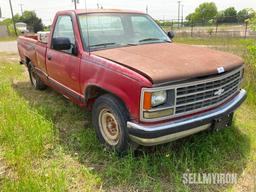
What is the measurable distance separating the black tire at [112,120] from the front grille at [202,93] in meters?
0.63

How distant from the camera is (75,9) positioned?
170 inches

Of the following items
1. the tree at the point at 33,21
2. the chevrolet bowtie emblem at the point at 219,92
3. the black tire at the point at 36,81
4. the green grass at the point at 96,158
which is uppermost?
the tree at the point at 33,21

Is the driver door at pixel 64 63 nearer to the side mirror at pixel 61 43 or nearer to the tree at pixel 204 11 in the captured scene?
the side mirror at pixel 61 43

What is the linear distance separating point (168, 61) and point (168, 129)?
0.81 meters

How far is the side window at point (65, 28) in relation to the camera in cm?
412

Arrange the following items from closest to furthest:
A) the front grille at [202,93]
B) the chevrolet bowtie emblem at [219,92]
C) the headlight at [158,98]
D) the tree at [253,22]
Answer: the headlight at [158,98] < the front grille at [202,93] < the chevrolet bowtie emblem at [219,92] < the tree at [253,22]

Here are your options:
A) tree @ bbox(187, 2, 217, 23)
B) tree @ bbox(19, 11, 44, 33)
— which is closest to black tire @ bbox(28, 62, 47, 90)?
tree @ bbox(19, 11, 44, 33)

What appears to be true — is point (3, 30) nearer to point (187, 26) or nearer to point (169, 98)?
point (187, 26)

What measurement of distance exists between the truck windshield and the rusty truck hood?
0.79 ft

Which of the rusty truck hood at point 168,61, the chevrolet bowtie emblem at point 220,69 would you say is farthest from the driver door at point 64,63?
the chevrolet bowtie emblem at point 220,69

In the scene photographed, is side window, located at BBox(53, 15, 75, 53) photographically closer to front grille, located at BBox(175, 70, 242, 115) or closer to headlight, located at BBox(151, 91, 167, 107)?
headlight, located at BBox(151, 91, 167, 107)

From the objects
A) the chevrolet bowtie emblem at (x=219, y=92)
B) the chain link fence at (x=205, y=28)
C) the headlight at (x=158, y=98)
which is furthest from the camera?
the chain link fence at (x=205, y=28)

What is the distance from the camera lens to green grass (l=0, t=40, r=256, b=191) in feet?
9.70

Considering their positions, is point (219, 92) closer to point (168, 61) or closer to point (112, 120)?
point (168, 61)
